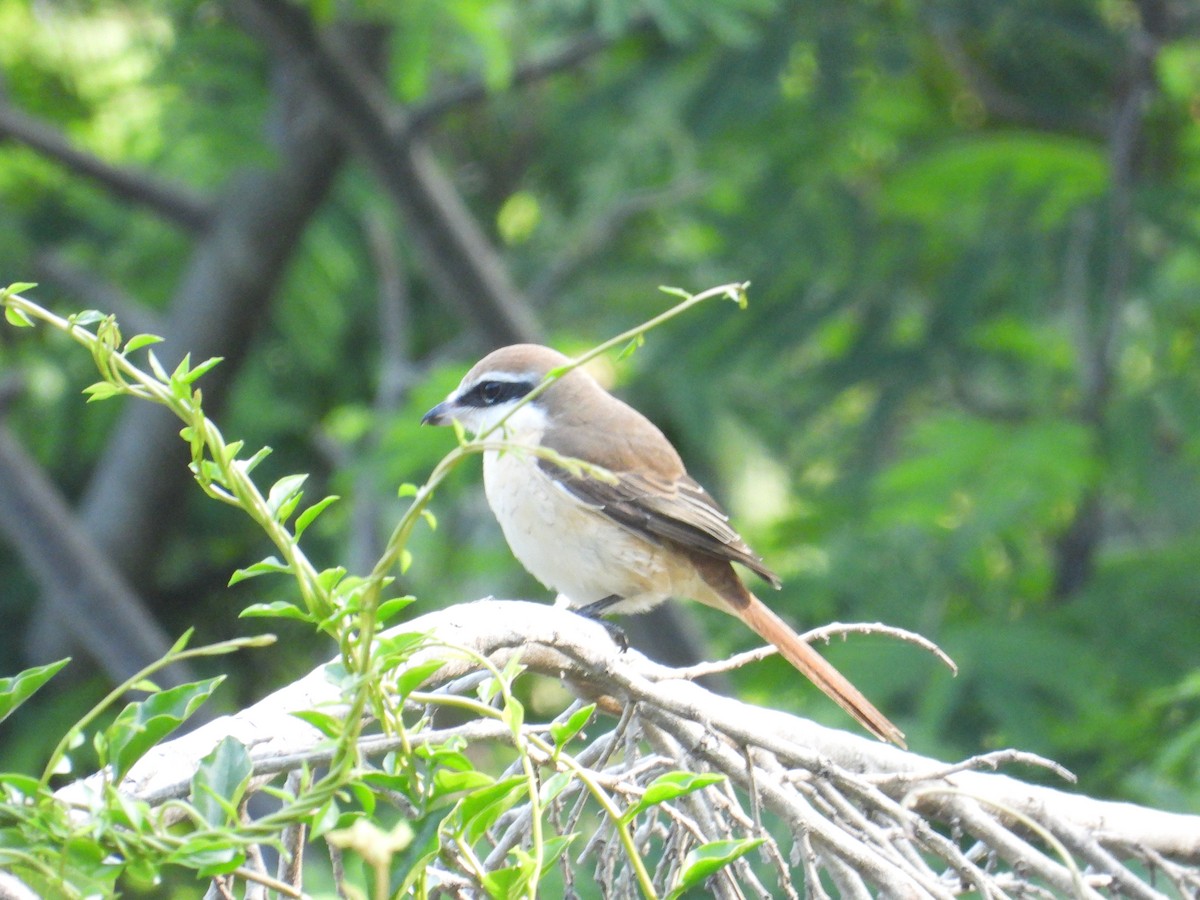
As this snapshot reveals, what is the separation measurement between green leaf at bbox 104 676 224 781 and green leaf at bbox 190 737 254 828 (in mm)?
54

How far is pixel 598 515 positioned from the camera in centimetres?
376

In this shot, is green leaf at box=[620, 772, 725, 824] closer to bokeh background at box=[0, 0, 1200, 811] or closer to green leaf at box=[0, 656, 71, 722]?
green leaf at box=[0, 656, 71, 722]

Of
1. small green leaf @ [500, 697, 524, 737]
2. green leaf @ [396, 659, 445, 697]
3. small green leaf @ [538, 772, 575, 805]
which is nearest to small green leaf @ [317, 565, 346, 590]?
green leaf @ [396, 659, 445, 697]

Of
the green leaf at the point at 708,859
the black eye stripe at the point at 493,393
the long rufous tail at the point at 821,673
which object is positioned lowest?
the long rufous tail at the point at 821,673

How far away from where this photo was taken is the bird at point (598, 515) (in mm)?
3670

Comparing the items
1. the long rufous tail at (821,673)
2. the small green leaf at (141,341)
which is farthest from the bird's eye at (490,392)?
the small green leaf at (141,341)

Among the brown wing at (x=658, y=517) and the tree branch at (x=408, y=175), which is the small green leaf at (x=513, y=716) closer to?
the brown wing at (x=658, y=517)

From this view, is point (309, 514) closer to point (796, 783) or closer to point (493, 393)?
point (796, 783)

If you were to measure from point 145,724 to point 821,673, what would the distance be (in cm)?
231

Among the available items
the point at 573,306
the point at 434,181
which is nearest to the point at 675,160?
the point at 573,306

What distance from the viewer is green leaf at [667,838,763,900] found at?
1.45m

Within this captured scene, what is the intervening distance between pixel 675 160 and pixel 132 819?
7.37 metres

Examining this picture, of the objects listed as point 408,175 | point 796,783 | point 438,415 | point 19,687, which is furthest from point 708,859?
point 408,175

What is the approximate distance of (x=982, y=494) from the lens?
201 inches
